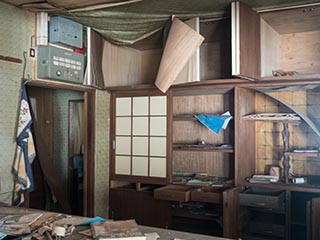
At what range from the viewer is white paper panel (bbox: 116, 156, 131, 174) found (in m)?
4.29

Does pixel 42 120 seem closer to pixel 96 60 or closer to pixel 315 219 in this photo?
pixel 96 60

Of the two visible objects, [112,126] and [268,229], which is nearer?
[268,229]

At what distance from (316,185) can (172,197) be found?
1380 millimetres

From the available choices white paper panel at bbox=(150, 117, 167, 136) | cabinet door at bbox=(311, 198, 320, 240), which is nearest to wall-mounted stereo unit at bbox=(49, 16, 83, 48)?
white paper panel at bbox=(150, 117, 167, 136)

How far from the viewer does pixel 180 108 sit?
176 inches

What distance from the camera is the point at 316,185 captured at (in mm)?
3414

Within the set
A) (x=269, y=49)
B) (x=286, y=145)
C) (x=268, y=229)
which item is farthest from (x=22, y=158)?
(x=269, y=49)

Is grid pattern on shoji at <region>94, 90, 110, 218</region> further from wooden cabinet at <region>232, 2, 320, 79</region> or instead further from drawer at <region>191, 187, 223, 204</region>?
wooden cabinet at <region>232, 2, 320, 79</region>

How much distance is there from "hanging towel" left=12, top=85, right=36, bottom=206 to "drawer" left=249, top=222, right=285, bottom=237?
2.19m

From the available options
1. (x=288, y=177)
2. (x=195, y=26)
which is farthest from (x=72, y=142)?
(x=288, y=177)

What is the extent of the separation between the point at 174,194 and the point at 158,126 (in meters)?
0.85

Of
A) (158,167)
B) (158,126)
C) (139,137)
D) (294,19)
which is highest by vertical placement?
(294,19)

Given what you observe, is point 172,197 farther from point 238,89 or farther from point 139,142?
point 238,89

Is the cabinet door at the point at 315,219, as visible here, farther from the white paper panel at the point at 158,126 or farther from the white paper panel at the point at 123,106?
the white paper panel at the point at 123,106
